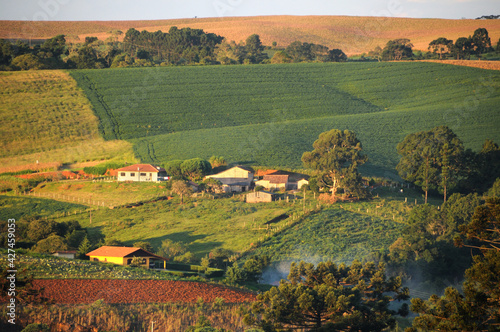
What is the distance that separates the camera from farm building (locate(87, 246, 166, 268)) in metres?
41.3

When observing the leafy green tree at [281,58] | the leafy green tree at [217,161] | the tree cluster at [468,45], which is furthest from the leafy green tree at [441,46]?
the leafy green tree at [217,161]

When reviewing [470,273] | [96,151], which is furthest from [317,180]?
[470,273]

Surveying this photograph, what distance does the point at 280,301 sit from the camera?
2945 centimetres

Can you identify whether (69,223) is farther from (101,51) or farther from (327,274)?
(101,51)

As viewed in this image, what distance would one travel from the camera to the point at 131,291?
32125mm

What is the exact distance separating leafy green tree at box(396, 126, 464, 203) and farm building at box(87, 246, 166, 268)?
1422 inches

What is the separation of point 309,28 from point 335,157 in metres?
118

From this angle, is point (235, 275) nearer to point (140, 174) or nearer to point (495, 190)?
point (140, 174)

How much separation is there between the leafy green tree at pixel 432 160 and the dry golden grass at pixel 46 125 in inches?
1388

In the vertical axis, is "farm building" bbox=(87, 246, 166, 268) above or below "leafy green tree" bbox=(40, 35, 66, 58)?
below

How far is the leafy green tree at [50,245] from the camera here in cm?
4350

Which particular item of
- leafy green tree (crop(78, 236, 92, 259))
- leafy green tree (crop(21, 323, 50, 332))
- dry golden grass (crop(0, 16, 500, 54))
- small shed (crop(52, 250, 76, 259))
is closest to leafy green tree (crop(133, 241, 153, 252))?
leafy green tree (crop(78, 236, 92, 259))

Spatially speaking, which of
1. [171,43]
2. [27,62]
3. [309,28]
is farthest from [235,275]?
[309,28]

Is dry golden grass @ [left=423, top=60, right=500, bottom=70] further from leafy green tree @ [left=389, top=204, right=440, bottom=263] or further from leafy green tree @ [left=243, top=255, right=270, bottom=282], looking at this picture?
leafy green tree @ [left=243, top=255, right=270, bottom=282]
